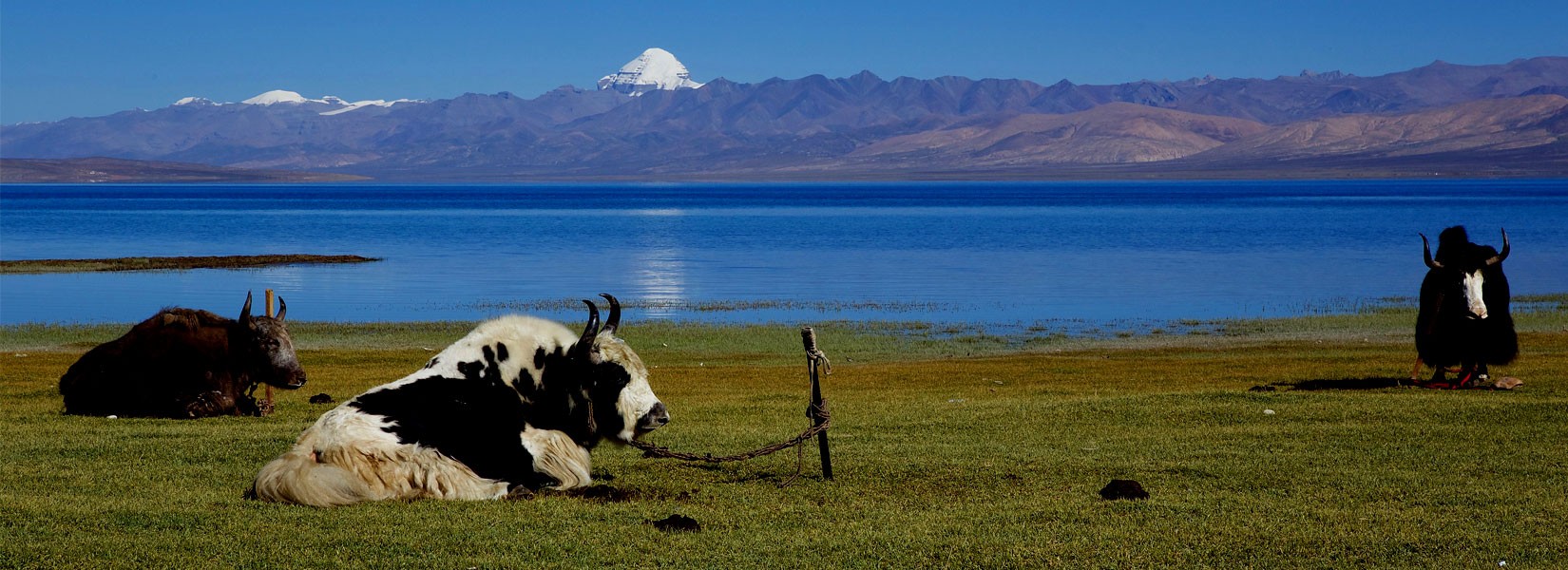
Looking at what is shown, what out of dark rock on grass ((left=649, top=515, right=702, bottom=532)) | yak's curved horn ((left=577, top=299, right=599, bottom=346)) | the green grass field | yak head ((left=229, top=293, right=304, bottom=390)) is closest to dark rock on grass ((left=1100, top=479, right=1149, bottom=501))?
the green grass field

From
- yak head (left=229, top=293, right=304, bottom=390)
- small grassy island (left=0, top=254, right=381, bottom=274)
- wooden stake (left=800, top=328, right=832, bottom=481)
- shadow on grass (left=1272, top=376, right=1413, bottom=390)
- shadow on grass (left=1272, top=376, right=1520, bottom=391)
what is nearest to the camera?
wooden stake (left=800, top=328, right=832, bottom=481)

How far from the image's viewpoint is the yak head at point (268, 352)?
49.4 feet

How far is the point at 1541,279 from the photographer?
5347 centimetres

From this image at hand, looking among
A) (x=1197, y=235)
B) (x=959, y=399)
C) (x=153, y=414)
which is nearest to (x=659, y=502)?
(x=153, y=414)

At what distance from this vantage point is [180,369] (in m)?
15.5

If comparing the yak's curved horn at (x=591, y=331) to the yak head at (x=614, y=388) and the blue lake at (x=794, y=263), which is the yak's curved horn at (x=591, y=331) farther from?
the blue lake at (x=794, y=263)

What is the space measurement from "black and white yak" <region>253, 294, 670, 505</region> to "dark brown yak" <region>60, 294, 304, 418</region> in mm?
6271

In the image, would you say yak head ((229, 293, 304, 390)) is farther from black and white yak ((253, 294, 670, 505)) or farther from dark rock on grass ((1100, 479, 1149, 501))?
dark rock on grass ((1100, 479, 1149, 501))

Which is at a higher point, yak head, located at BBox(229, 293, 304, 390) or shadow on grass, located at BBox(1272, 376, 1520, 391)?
yak head, located at BBox(229, 293, 304, 390)

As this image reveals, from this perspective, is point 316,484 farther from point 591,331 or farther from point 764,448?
point 764,448

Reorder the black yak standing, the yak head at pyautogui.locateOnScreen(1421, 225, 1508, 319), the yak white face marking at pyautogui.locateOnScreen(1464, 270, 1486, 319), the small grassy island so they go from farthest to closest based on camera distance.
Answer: the small grassy island
the black yak standing
the yak head at pyautogui.locateOnScreen(1421, 225, 1508, 319)
the yak white face marking at pyautogui.locateOnScreen(1464, 270, 1486, 319)

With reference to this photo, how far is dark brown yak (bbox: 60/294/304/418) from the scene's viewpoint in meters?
15.3

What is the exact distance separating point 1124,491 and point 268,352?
9142mm

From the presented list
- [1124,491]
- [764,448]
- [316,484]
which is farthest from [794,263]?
[316,484]
